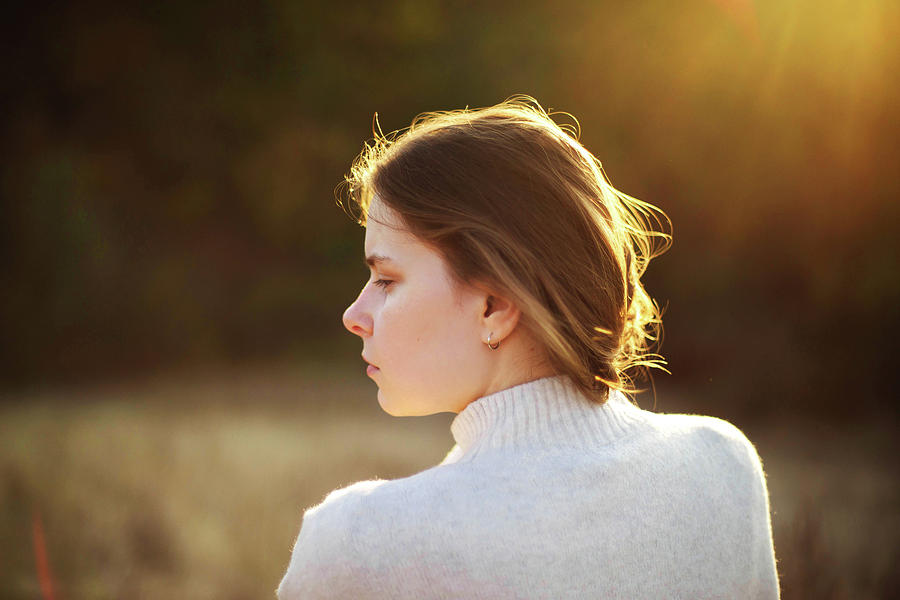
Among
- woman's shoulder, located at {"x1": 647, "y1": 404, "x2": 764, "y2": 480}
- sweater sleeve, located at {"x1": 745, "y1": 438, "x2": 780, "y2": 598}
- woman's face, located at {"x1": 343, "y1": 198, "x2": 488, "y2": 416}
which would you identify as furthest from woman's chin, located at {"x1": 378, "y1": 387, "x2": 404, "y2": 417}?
sweater sleeve, located at {"x1": 745, "y1": 438, "x2": 780, "y2": 598}

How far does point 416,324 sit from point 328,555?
1.07ft

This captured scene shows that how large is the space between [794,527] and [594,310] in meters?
2.35

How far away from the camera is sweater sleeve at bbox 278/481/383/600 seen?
83 centimetres

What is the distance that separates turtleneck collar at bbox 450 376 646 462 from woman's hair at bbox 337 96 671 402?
26 millimetres

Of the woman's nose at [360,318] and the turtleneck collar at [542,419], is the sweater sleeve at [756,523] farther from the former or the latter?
the woman's nose at [360,318]

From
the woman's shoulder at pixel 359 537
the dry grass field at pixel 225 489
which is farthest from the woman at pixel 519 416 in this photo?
the dry grass field at pixel 225 489

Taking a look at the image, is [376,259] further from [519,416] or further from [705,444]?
[705,444]

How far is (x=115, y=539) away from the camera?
313cm

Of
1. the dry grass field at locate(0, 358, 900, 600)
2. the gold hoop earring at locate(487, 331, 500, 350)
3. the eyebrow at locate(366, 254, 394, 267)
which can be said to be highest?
the eyebrow at locate(366, 254, 394, 267)

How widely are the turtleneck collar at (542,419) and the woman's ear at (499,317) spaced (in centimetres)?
8

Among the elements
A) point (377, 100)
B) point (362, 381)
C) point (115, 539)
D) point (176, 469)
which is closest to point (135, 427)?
point (176, 469)

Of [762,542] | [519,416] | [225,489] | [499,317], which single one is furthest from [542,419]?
[225,489]

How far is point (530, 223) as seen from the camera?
3.24 feet

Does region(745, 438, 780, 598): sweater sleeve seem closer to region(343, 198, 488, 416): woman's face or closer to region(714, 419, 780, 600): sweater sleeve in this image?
region(714, 419, 780, 600): sweater sleeve
